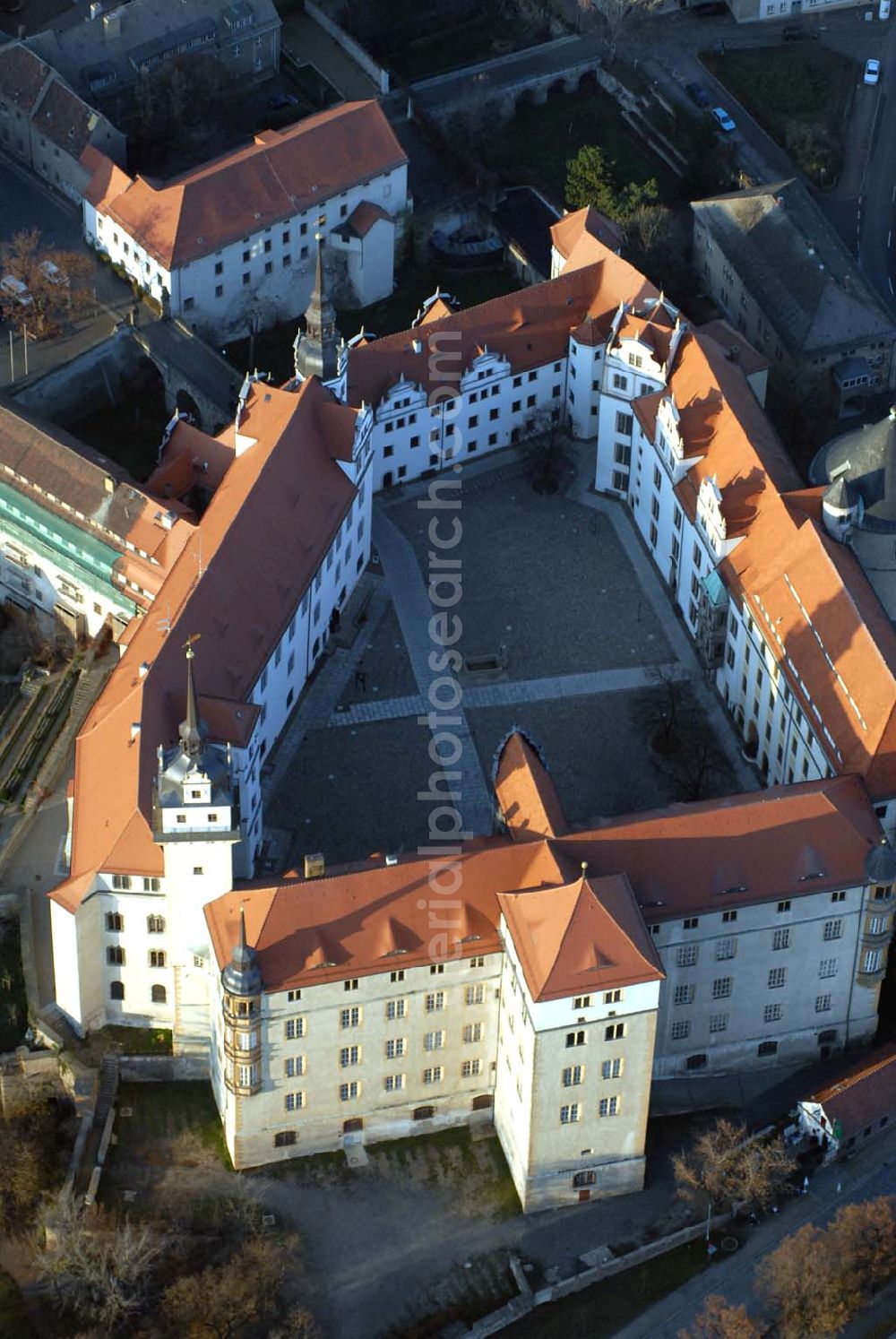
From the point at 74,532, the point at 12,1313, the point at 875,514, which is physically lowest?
the point at 12,1313

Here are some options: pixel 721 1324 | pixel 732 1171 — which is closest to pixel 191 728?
pixel 732 1171

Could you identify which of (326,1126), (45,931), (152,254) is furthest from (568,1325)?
(152,254)

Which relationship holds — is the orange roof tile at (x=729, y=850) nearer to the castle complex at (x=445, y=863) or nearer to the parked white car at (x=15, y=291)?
the castle complex at (x=445, y=863)

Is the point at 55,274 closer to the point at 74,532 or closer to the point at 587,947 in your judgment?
the point at 74,532

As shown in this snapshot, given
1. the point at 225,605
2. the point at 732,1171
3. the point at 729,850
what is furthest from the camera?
the point at 225,605

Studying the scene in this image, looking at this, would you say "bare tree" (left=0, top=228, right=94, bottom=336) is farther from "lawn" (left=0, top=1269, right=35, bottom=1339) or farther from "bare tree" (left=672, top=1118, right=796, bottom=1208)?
"bare tree" (left=672, top=1118, right=796, bottom=1208)
